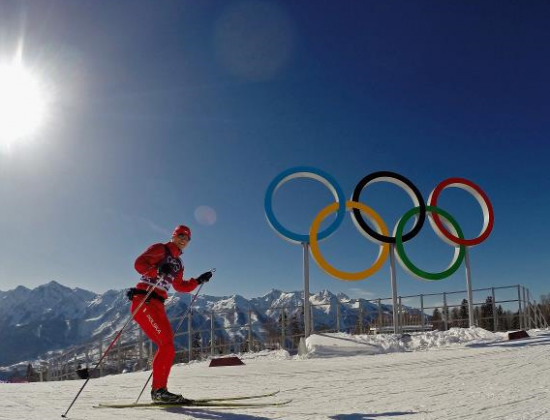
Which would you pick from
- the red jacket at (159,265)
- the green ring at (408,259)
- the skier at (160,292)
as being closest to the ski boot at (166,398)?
the skier at (160,292)

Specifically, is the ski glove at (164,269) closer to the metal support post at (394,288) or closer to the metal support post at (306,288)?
the metal support post at (306,288)

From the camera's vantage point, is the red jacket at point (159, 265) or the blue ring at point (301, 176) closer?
the red jacket at point (159, 265)

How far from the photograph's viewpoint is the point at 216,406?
4.31 metres

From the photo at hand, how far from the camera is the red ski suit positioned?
4.61 m

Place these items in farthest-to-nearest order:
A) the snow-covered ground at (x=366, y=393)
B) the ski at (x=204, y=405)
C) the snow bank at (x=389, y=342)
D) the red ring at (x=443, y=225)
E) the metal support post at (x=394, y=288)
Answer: the red ring at (x=443, y=225)
the metal support post at (x=394, y=288)
the snow bank at (x=389, y=342)
the ski at (x=204, y=405)
the snow-covered ground at (x=366, y=393)

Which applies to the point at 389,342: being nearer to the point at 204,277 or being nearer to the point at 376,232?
the point at 376,232

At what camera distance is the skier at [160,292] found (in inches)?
180

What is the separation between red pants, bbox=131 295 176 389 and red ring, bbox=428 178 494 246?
40.5 feet

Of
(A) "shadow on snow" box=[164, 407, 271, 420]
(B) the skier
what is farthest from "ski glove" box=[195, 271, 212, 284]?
(A) "shadow on snow" box=[164, 407, 271, 420]

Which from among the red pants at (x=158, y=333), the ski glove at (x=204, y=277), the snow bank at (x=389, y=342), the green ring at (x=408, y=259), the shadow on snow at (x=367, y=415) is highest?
the green ring at (x=408, y=259)

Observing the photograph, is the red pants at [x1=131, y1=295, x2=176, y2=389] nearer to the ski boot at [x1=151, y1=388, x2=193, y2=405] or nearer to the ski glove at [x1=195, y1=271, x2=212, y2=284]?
the ski boot at [x1=151, y1=388, x2=193, y2=405]

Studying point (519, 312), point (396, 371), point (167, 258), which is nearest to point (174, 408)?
point (167, 258)

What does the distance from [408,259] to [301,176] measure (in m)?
4.35

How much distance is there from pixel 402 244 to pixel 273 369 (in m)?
7.85
